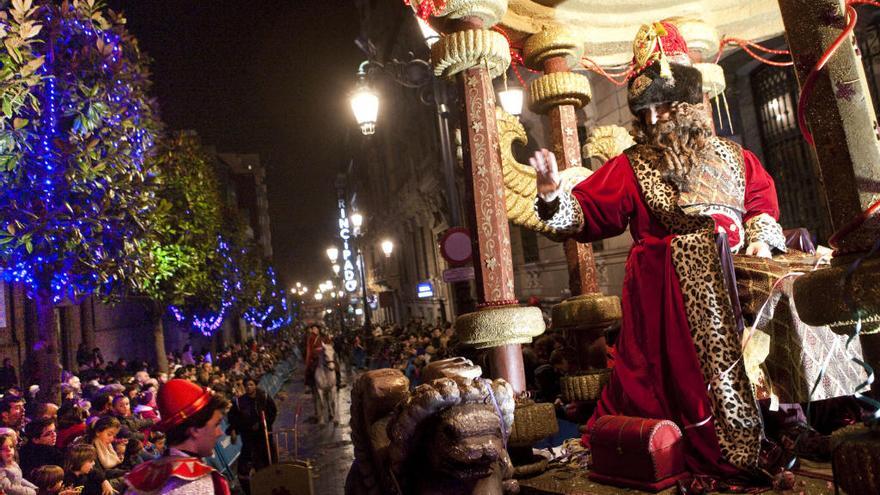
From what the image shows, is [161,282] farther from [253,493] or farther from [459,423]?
[459,423]

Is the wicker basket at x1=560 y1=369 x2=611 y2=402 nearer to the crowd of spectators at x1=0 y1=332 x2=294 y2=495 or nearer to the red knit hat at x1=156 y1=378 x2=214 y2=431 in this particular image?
the red knit hat at x1=156 y1=378 x2=214 y2=431

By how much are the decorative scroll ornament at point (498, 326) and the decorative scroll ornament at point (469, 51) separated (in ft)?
6.45

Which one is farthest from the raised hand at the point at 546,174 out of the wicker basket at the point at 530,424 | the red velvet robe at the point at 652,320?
the wicker basket at the point at 530,424

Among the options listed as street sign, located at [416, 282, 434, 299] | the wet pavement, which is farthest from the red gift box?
street sign, located at [416, 282, 434, 299]

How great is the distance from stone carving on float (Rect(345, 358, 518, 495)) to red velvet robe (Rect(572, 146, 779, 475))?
1346 millimetres

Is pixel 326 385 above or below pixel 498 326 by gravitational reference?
below

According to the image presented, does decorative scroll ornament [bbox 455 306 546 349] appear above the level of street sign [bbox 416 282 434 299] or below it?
below

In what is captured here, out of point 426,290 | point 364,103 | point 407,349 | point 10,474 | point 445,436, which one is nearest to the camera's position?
point 445,436

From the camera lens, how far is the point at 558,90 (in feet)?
20.1

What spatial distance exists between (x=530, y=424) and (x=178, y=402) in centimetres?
224

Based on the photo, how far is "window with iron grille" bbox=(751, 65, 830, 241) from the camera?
11031 mm

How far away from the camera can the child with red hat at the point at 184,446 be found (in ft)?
10.5

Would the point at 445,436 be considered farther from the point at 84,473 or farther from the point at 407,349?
the point at 407,349

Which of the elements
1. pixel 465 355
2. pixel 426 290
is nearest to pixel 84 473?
pixel 465 355
